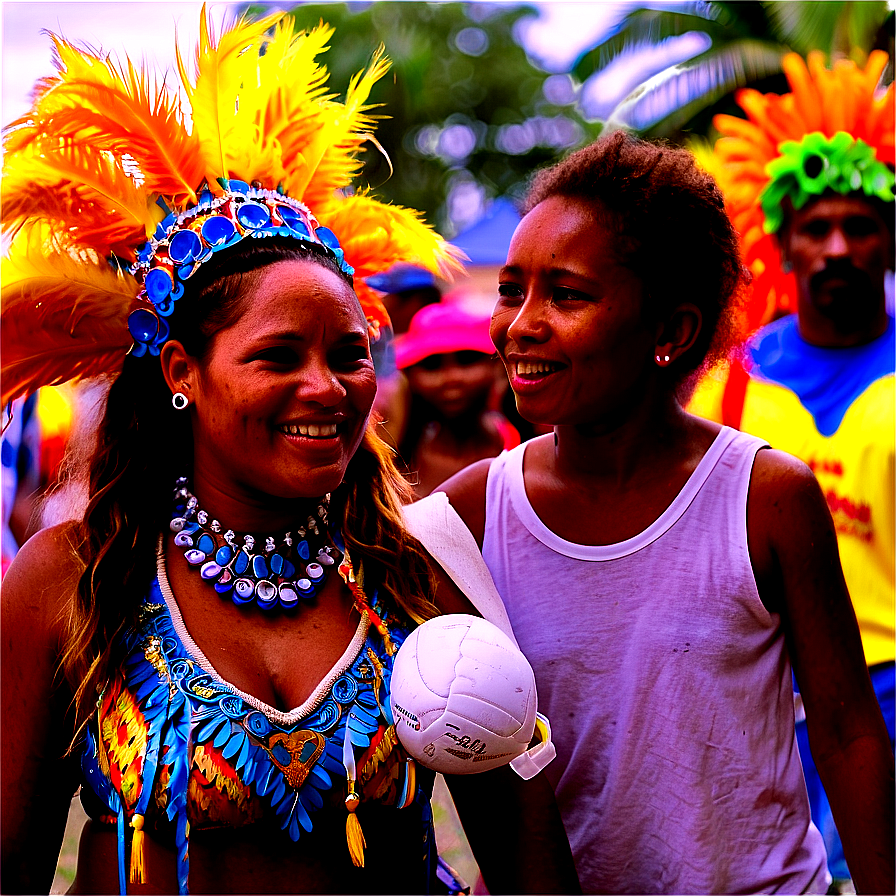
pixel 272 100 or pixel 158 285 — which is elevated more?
pixel 272 100

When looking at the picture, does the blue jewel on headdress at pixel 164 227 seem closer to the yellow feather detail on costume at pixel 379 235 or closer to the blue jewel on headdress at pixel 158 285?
the blue jewel on headdress at pixel 158 285

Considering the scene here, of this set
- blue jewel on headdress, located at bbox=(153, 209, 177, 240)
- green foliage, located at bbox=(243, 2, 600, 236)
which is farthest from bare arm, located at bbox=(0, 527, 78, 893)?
green foliage, located at bbox=(243, 2, 600, 236)

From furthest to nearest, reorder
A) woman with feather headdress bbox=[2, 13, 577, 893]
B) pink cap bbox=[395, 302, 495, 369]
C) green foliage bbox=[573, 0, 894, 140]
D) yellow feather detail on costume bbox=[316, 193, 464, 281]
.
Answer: green foliage bbox=[573, 0, 894, 140]
pink cap bbox=[395, 302, 495, 369]
yellow feather detail on costume bbox=[316, 193, 464, 281]
woman with feather headdress bbox=[2, 13, 577, 893]

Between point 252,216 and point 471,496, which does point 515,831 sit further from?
point 252,216

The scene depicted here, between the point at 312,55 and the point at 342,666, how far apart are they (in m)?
1.42

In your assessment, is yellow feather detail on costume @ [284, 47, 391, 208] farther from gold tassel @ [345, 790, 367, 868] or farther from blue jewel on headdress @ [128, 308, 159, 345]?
gold tassel @ [345, 790, 367, 868]

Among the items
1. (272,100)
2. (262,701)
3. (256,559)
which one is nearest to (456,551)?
(256,559)

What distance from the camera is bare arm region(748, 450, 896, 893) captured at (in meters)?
2.37

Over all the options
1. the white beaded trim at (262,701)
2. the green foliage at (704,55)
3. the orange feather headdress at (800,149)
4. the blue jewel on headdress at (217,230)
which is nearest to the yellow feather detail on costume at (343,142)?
the blue jewel on headdress at (217,230)

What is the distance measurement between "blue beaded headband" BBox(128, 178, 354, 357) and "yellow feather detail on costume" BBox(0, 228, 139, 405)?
0.33ft

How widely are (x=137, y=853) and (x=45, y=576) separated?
0.60 meters

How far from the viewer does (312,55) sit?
2.63 m

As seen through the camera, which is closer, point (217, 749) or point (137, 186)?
point (217, 749)

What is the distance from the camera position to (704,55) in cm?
1714
